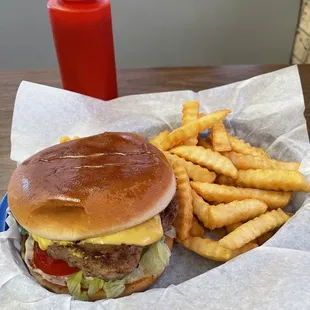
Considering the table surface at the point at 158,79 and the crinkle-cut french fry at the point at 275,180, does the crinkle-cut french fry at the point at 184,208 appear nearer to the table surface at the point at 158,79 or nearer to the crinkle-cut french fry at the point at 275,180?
the crinkle-cut french fry at the point at 275,180

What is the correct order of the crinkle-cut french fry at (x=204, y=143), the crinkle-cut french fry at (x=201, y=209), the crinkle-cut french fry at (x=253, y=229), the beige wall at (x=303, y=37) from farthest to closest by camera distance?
the beige wall at (x=303, y=37) → the crinkle-cut french fry at (x=204, y=143) → the crinkle-cut french fry at (x=201, y=209) → the crinkle-cut french fry at (x=253, y=229)

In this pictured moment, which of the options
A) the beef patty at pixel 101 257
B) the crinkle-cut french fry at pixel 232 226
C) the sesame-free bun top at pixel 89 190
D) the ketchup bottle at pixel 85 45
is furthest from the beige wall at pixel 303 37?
the beef patty at pixel 101 257

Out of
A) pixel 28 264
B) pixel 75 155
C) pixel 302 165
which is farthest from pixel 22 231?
pixel 302 165

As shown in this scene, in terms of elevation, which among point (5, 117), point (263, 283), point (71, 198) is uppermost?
point (71, 198)

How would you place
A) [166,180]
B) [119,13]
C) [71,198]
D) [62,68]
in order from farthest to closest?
[119,13]
[62,68]
[166,180]
[71,198]

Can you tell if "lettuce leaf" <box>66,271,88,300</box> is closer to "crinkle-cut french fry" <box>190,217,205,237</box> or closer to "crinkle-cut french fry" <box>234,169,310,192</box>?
"crinkle-cut french fry" <box>190,217,205,237</box>

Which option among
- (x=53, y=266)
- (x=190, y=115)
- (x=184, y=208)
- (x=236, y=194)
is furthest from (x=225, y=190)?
(x=53, y=266)

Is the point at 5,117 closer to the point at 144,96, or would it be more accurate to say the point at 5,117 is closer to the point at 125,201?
the point at 144,96
